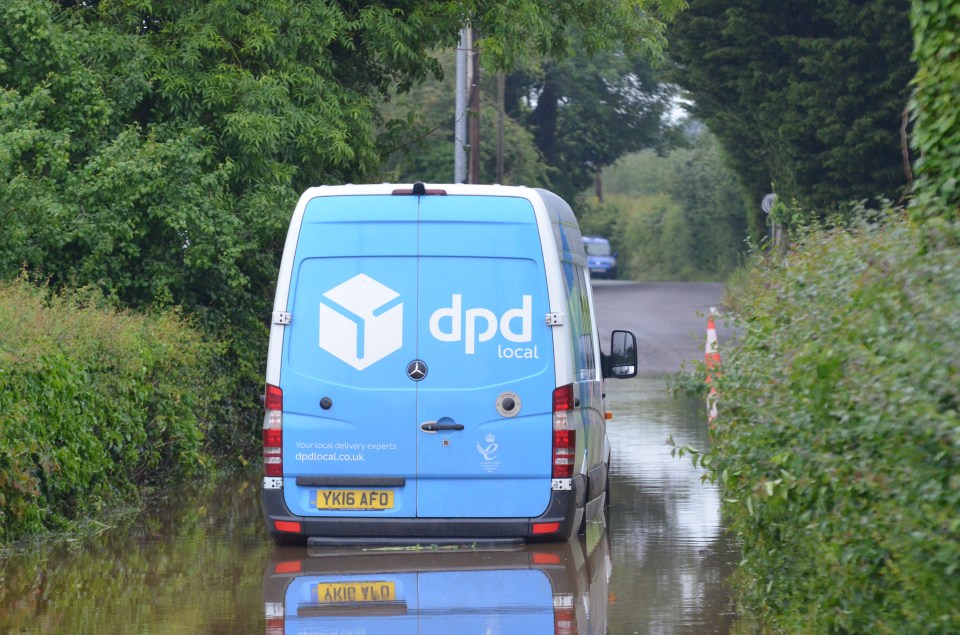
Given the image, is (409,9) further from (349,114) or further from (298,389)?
(298,389)

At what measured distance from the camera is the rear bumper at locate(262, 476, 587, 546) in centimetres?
927

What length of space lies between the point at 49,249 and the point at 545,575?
7272 mm

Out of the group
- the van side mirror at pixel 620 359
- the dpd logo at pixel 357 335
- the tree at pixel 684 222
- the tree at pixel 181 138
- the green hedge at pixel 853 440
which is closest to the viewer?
the green hedge at pixel 853 440

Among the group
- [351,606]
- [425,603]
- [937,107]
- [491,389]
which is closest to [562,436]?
[491,389]

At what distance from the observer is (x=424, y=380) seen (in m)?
9.34

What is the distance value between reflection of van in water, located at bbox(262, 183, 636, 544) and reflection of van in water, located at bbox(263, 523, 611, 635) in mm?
187

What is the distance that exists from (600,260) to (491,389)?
56.7 meters

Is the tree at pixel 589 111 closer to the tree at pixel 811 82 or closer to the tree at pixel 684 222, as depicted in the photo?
the tree at pixel 684 222

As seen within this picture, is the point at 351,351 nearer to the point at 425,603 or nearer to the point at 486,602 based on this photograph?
Answer: the point at 425,603

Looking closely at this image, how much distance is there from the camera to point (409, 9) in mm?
17391

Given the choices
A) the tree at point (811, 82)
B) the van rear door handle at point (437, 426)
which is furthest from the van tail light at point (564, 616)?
the tree at point (811, 82)

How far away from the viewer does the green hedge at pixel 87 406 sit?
32.0ft

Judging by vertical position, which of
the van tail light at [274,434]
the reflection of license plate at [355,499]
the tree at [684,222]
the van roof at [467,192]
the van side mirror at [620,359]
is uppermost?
the tree at [684,222]

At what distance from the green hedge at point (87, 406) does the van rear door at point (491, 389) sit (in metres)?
2.55
